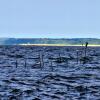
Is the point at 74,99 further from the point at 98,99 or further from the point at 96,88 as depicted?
the point at 96,88

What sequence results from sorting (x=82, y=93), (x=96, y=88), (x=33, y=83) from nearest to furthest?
(x=82, y=93) → (x=96, y=88) → (x=33, y=83)

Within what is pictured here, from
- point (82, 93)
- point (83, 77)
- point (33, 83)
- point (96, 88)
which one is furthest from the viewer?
point (83, 77)

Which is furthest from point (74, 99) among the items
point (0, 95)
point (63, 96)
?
point (0, 95)

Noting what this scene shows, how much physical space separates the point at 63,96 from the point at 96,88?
928cm

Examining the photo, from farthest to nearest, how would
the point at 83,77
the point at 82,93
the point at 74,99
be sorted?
the point at 83,77
the point at 82,93
the point at 74,99

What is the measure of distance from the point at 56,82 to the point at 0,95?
56.8 feet

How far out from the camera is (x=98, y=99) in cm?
5494

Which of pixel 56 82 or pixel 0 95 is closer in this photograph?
pixel 0 95

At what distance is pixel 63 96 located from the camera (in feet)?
187

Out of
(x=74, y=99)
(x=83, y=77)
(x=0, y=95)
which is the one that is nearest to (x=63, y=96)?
(x=74, y=99)

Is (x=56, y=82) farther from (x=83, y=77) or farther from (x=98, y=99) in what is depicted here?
(x=98, y=99)

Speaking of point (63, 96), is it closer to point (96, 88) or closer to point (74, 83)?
point (96, 88)

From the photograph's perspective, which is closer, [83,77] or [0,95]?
[0,95]

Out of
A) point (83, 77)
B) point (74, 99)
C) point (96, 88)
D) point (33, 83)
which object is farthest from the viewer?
point (83, 77)
